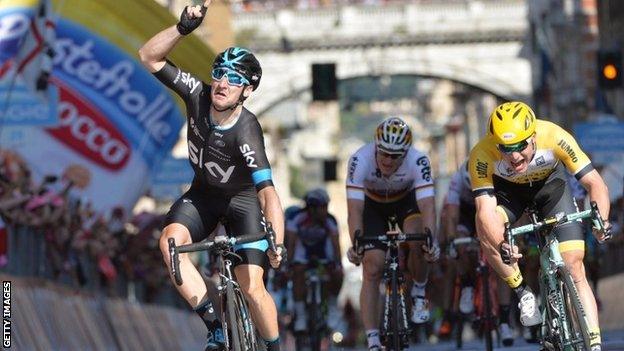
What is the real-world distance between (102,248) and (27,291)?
6.56m

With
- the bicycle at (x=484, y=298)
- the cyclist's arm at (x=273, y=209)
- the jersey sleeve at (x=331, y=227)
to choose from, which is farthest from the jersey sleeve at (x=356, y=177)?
the jersey sleeve at (x=331, y=227)

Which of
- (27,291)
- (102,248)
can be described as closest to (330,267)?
(102,248)

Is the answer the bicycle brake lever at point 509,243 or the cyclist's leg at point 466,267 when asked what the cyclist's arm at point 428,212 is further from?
the bicycle brake lever at point 509,243

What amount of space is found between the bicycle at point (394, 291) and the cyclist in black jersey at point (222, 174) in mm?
3040

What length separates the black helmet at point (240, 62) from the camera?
539 inches

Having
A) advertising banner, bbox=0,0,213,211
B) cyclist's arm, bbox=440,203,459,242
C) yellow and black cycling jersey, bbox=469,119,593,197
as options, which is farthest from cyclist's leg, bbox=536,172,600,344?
advertising banner, bbox=0,0,213,211

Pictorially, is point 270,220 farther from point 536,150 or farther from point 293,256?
point 293,256

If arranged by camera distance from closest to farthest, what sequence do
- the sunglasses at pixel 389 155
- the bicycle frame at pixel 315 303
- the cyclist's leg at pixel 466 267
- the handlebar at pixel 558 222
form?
1. the handlebar at pixel 558 222
2. the sunglasses at pixel 389 155
3. the cyclist's leg at pixel 466 267
4. the bicycle frame at pixel 315 303

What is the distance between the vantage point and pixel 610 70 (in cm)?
3466

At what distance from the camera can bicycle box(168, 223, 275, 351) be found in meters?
13.1

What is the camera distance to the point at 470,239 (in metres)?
18.3

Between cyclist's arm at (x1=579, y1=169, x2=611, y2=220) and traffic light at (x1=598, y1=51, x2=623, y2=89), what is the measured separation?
20824 millimetres

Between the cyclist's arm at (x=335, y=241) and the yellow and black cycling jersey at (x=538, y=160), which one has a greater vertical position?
the cyclist's arm at (x=335, y=241)

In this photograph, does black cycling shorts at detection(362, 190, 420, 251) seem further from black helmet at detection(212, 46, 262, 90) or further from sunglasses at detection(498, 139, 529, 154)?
black helmet at detection(212, 46, 262, 90)
